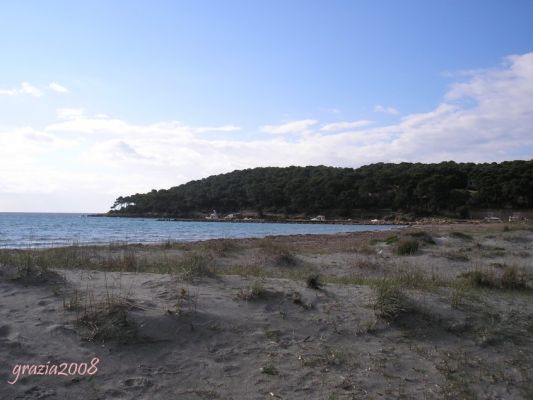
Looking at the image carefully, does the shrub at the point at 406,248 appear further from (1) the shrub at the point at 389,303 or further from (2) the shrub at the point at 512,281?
(1) the shrub at the point at 389,303

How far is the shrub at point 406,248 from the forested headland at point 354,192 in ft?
242

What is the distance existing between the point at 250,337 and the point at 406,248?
13.8 metres

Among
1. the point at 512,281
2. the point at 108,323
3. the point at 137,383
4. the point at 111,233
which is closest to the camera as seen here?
the point at 137,383

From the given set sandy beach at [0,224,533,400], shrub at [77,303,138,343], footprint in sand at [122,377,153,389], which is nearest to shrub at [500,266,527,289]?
sandy beach at [0,224,533,400]

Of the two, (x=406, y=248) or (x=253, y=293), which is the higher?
(x=253, y=293)

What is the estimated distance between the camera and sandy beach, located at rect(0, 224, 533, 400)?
557 centimetres

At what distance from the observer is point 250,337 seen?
6742 millimetres

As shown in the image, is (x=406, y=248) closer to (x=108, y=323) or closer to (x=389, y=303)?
(x=389, y=303)

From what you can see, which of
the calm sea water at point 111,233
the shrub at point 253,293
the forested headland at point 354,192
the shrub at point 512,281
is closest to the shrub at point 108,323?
the shrub at point 253,293

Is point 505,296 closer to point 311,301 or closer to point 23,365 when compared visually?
point 311,301

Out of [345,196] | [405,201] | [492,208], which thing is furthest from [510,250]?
[345,196]

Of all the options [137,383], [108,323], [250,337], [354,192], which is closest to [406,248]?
[250,337]

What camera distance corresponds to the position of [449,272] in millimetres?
14695

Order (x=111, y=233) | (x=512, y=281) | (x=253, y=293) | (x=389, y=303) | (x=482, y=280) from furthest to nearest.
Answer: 1. (x=111, y=233)
2. (x=482, y=280)
3. (x=512, y=281)
4. (x=253, y=293)
5. (x=389, y=303)
